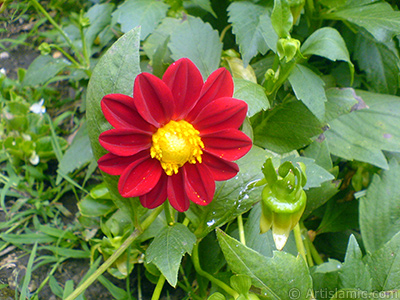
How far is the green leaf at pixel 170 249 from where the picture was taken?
755 mm

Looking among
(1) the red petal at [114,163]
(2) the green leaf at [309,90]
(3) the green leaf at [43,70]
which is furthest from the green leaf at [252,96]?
(3) the green leaf at [43,70]

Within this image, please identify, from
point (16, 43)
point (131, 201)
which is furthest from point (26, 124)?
point (131, 201)

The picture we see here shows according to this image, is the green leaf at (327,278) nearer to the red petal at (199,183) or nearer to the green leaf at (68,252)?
the red petal at (199,183)

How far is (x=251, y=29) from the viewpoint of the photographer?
106cm

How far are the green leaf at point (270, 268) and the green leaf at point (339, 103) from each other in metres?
0.45

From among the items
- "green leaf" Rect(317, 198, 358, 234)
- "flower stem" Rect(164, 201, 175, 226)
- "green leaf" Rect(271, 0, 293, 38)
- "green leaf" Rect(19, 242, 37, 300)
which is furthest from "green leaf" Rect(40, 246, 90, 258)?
"green leaf" Rect(271, 0, 293, 38)

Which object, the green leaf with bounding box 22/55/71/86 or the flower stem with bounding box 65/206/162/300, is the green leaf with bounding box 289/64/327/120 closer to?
the flower stem with bounding box 65/206/162/300

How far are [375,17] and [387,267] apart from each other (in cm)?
66

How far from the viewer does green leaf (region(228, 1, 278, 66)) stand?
1.02 meters

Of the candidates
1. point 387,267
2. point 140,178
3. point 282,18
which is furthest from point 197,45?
point 387,267

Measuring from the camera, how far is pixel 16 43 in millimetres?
1557

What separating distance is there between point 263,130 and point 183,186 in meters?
0.39

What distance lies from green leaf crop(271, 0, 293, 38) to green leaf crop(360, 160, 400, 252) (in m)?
0.47

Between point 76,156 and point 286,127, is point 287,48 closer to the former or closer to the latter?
point 286,127
